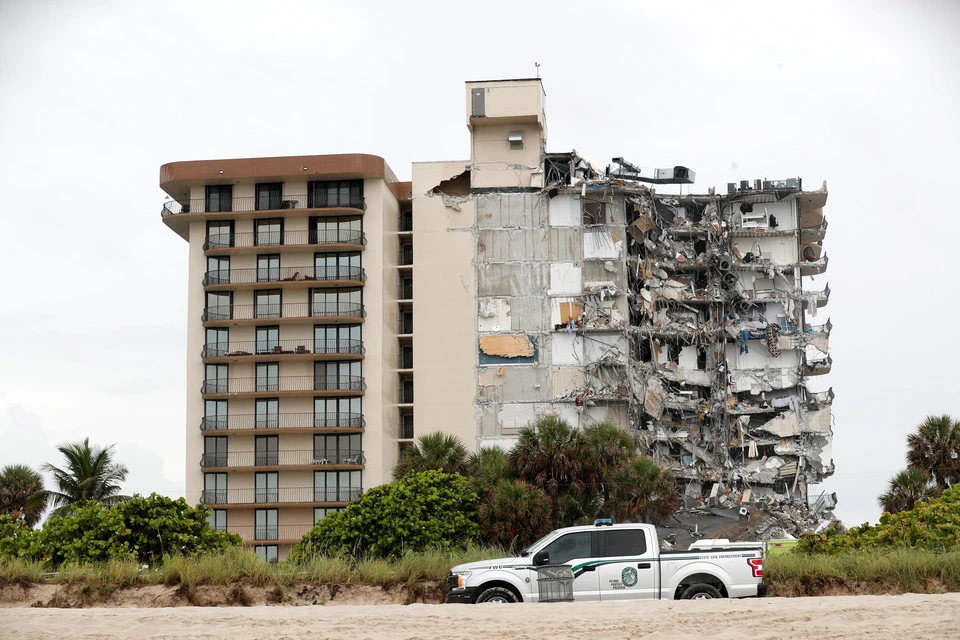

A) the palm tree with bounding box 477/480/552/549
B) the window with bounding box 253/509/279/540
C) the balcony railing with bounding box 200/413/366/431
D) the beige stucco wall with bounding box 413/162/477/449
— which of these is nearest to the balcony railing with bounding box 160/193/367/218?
the beige stucco wall with bounding box 413/162/477/449

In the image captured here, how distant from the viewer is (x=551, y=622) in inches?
772

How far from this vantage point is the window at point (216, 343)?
6694cm

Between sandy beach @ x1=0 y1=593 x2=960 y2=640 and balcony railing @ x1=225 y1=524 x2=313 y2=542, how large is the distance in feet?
140

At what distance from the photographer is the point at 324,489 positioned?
64.3 metres

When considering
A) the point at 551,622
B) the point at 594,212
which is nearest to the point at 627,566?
the point at 551,622

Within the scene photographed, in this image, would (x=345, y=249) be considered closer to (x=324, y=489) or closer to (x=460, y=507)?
(x=324, y=489)

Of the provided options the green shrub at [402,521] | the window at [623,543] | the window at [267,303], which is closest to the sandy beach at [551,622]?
the window at [623,543]

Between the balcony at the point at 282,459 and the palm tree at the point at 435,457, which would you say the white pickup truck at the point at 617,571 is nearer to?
the palm tree at the point at 435,457

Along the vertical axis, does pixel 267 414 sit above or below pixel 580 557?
above

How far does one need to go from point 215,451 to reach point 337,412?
7175 mm

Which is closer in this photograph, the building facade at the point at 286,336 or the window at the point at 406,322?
the building facade at the point at 286,336

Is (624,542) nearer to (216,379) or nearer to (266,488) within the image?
(266,488)

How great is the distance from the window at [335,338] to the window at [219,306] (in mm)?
5180

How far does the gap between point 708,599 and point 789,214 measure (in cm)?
5548
